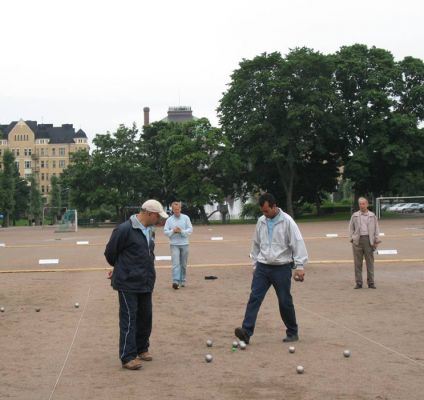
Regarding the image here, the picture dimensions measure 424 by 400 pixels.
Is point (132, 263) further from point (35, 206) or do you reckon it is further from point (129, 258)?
point (35, 206)

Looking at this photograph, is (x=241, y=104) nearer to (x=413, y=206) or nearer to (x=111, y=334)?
(x=413, y=206)

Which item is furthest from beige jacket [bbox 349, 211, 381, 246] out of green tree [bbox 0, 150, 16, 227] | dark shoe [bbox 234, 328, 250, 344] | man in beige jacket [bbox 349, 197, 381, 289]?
green tree [bbox 0, 150, 16, 227]

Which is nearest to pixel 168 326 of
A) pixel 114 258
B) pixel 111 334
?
pixel 111 334

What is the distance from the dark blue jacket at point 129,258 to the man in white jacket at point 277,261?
1640mm

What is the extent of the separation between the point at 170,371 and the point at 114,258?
4.36 feet

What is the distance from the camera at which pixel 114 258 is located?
22.6 feet

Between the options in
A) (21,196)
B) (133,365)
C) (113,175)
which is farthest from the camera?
(21,196)

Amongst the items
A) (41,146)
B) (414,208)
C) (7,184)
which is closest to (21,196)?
(7,184)

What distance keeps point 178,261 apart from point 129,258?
6.91 m

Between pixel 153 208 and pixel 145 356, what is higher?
pixel 153 208

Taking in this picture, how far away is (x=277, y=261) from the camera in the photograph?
793cm

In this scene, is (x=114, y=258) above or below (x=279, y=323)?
above

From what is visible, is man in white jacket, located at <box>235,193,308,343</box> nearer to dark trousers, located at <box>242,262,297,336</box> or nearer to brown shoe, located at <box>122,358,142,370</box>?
dark trousers, located at <box>242,262,297,336</box>

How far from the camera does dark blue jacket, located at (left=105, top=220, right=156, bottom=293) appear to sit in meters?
6.84
